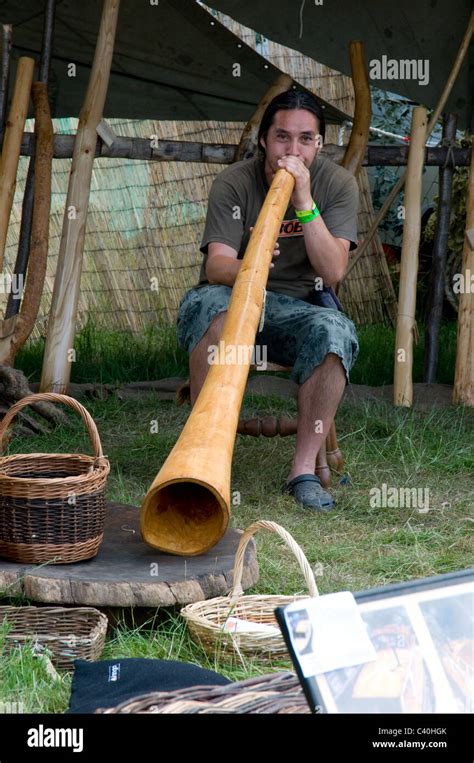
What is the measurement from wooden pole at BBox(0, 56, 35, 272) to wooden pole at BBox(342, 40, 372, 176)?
1.41 m

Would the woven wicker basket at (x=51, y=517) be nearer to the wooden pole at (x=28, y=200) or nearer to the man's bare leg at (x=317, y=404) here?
the man's bare leg at (x=317, y=404)

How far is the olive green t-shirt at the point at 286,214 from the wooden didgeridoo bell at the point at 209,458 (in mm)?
625

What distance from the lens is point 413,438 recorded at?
396 cm

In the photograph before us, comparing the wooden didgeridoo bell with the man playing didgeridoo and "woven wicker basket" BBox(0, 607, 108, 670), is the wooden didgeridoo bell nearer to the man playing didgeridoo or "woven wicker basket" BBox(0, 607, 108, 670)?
"woven wicker basket" BBox(0, 607, 108, 670)

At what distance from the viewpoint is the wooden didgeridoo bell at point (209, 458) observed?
82.8 inches

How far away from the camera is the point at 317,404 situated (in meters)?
3.20

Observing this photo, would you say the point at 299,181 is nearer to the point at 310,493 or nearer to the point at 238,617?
the point at 310,493

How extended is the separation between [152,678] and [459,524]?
162cm

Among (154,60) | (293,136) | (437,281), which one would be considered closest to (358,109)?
(437,281)

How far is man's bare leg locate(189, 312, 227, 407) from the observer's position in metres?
3.15

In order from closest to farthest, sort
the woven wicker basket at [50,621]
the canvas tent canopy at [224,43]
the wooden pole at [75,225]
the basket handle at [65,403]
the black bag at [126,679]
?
the black bag at [126,679]
the woven wicker basket at [50,621]
the basket handle at [65,403]
the wooden pole at [75,225]
the canvas tent canopy at [224,43]

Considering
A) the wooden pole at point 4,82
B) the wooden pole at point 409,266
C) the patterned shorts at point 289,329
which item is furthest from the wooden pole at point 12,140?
the wooden pole at point 409,266
